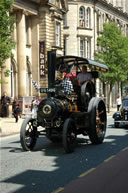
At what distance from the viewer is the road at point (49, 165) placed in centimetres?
709

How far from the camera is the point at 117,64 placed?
3806cm

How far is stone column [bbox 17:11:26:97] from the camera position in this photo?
99.1ft

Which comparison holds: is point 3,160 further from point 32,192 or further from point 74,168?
point 32,192

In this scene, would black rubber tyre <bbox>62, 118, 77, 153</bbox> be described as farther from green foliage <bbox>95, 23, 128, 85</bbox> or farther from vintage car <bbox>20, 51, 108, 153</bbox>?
green foliage <bbox>95, 23, 128, 85</bbox>

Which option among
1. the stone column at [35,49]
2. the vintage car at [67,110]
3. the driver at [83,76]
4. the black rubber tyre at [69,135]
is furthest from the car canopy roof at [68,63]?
the stone column at [35,49]

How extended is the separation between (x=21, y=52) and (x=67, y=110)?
19.8 m

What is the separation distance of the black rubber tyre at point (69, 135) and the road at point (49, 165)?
0.71 ft

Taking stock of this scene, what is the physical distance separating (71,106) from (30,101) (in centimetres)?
1599

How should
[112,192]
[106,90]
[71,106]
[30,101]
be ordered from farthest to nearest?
[106,90], [30,101], [71,106], [112,192]

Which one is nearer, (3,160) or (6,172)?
(6,172)

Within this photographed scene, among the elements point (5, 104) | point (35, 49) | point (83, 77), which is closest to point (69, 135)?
point (83, 77)

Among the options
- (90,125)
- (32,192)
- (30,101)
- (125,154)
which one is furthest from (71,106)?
(30,101)

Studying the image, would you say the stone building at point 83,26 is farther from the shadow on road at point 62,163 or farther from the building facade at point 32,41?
the shadow on road at point 62,163

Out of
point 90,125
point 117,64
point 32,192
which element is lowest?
point 32,192
